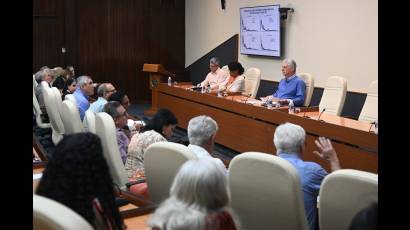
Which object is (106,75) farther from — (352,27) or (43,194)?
(43,194)

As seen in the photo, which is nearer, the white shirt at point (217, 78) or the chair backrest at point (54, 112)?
the chair backrest at point (54, 112)

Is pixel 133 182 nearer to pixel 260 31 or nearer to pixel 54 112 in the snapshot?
pixel 54 112

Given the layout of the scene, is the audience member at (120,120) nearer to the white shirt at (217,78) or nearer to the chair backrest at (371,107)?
the chair backrest at (371,107)

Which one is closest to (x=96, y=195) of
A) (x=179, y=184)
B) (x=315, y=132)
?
(x=179, y=184)

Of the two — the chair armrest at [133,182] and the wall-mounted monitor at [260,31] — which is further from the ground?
the wall-mounted monitor at [260,31]

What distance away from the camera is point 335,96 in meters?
6.36

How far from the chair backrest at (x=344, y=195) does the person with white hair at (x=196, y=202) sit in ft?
2.10

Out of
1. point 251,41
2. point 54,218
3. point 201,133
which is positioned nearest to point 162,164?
point 201,133

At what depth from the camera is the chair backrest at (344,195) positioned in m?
2.04

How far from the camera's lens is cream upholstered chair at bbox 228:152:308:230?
7.45 ft

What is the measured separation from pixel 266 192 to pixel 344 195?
0.38 metres

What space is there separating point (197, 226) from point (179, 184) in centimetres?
16

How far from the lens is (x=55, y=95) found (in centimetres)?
507

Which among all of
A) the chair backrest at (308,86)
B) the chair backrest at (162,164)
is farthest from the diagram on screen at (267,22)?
the chair backrest at (162,164)
